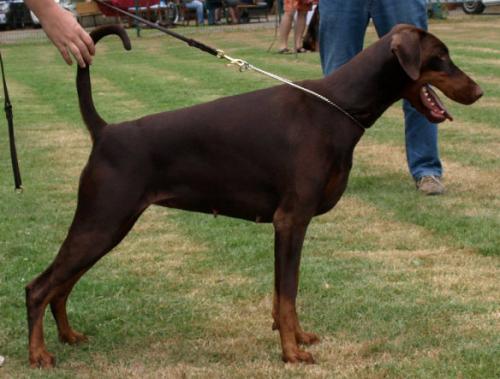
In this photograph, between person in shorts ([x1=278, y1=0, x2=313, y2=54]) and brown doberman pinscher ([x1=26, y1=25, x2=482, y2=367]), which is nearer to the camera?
brown doberman pinscher ([x1=26, y1=25, x2=482, y2=367])

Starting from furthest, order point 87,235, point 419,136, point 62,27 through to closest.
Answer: point 419,136 → point 87,235 → point 62,27

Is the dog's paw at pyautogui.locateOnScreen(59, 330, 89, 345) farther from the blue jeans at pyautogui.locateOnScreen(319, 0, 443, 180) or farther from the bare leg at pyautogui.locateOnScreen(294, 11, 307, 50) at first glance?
the bare leg at pyautogui.locateOnScreen(294, 11, 307, 50)

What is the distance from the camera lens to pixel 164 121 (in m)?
4.11

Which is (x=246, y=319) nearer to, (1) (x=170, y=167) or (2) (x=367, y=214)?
(1) (x=170, y=167)

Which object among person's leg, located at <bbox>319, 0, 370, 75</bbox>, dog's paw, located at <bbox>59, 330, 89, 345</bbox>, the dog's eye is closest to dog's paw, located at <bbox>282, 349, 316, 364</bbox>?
dog's paw, located at <bbox>59, 330, 89, 345</bbox>

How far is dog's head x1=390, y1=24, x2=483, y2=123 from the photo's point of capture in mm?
4215

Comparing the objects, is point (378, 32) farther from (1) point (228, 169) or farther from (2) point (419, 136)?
(1) point (228, 169)

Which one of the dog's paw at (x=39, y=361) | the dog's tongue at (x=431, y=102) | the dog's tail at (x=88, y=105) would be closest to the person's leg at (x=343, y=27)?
the dog's tongue at (x=431, y=102)

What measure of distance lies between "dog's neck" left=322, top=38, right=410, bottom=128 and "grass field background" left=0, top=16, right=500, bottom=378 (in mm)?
1013

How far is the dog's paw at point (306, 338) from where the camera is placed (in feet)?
14.1

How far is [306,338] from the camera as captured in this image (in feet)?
14.2

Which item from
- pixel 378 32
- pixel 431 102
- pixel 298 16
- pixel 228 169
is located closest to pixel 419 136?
pixel 378 32

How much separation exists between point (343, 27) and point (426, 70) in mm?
2908

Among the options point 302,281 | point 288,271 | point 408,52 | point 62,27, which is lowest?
point 302,281
